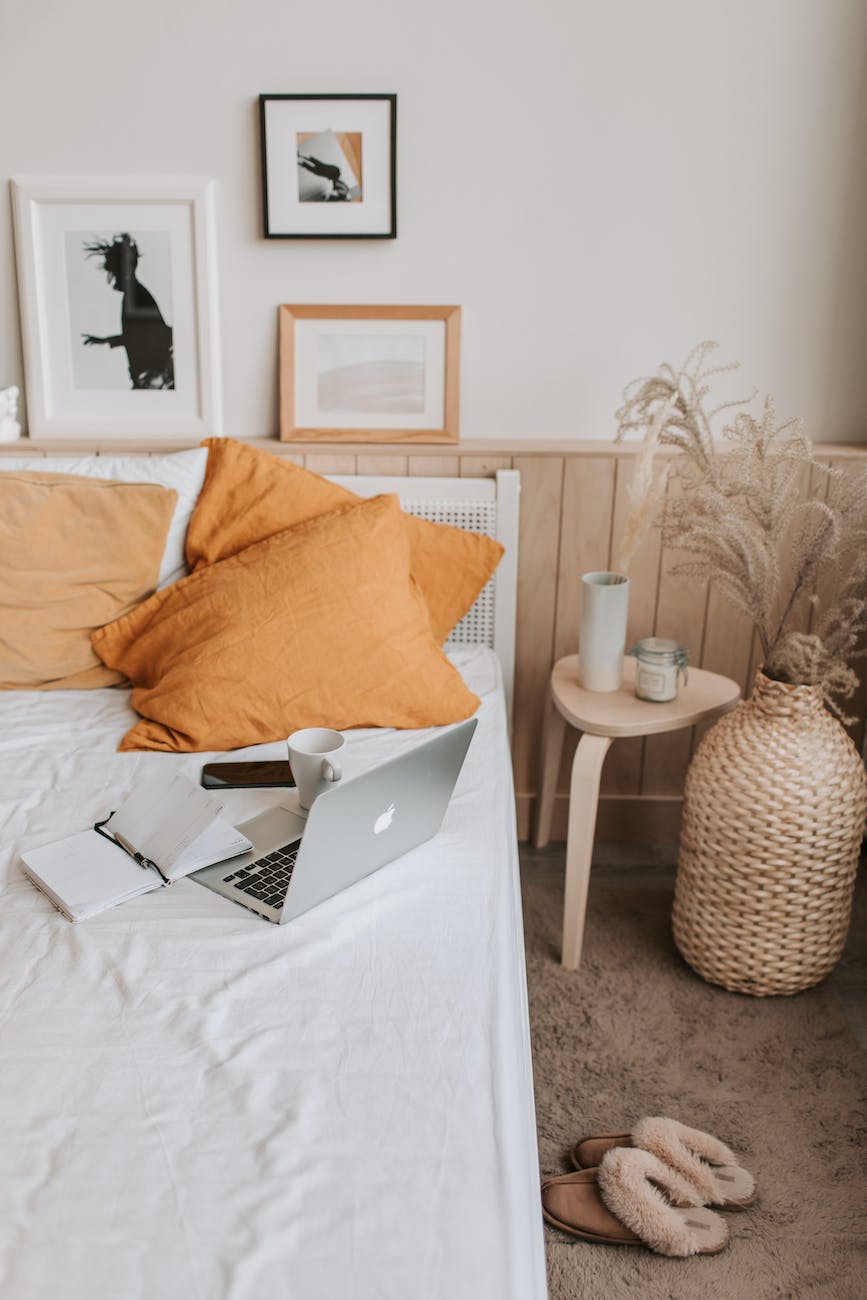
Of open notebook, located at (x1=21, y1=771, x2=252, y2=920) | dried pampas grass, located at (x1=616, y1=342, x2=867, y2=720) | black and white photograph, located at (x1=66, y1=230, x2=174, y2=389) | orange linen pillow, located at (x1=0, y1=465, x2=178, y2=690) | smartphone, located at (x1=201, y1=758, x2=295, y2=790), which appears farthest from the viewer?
black and white photograph, located at (x1=66, y1=230, x2=174, y2=389)

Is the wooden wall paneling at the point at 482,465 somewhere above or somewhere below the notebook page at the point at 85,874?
above

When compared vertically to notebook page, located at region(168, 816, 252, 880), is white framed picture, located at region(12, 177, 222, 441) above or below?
above

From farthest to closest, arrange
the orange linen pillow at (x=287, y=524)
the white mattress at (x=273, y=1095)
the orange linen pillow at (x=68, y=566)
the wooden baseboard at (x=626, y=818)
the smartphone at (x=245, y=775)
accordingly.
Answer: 1. the wooden baseboard at (x=626, y=818)
2. the orange linen pillow at (x=287, y=524)
3. the orange linen pillow at (x=68, y=566)
4. the smartphone at (x=245, y=775)
5. the white mattress at (x=273, y=1095)

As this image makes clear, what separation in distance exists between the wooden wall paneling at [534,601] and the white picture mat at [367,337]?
249 mm

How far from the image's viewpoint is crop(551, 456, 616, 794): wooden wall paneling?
2.41 m

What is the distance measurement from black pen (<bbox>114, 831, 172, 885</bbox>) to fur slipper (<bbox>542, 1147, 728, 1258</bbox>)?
73 cm

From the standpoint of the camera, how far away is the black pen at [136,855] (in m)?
1.38

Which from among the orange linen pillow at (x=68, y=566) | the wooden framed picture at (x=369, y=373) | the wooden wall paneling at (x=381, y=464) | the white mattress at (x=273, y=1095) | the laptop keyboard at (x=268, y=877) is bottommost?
the white mattress at (x=273, y=1095)

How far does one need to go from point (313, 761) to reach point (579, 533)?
1.15 m

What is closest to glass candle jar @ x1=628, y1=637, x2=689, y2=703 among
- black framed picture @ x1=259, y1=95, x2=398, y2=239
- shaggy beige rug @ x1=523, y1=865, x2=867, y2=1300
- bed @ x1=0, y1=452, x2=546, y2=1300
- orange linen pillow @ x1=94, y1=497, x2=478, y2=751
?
orange linen pillow @ x1=94, y1=497, x2=478, y2=751

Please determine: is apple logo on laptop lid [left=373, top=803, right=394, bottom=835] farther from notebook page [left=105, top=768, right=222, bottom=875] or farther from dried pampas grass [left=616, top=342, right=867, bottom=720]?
dried pampas grass [left=616, top=342, right=867, bottom=720]

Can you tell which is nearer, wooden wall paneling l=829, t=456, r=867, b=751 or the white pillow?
the white pillow

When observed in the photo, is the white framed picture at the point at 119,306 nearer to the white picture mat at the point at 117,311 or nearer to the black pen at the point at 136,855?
the white picture mat at the point at 117,311

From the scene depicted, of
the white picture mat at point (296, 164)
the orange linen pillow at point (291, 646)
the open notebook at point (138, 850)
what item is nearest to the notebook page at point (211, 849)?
the open notebook at point (138, 850)
